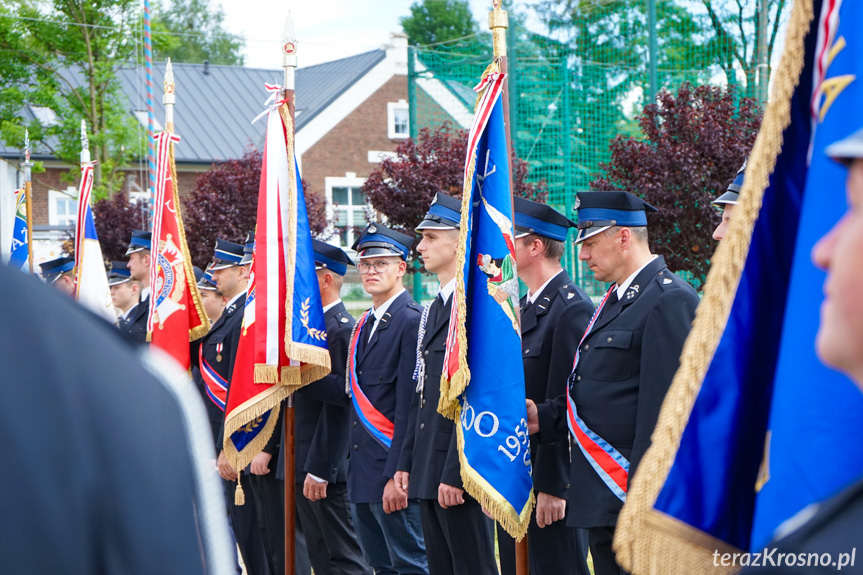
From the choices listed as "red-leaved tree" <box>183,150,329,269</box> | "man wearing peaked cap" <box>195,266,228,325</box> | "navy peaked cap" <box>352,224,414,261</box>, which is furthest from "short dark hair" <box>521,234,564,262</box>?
"red-leaved tree" <box>183,150,329,269</box>

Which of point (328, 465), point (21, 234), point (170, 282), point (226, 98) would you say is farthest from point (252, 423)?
Result: point (226, 98)

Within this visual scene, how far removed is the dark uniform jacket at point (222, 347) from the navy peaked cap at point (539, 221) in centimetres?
234

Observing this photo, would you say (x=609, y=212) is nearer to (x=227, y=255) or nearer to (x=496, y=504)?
(x=496, y=504)

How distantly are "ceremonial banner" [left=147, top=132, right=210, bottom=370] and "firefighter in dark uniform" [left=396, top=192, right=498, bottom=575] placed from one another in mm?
2178

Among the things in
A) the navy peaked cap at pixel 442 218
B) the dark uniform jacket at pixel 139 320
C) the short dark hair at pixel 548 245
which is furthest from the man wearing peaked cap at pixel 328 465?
the dark uniform jacket at pixel 139 320

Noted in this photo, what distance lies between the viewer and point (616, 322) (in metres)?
3.89

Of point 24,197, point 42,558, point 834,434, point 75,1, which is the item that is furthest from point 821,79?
point 75,1

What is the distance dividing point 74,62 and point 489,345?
676 inches

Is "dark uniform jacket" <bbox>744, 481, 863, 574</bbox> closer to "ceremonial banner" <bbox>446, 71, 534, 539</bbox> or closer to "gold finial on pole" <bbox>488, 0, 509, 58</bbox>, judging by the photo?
"ceremonial banner" <bbox>446, 71, 534, 539</bbox>

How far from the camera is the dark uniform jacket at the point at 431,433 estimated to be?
172 inches

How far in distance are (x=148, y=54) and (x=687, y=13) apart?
804 centimetres

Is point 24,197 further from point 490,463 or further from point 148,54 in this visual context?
point 490,463

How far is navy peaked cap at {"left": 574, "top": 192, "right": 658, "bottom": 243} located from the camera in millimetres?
4102

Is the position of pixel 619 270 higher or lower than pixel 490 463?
higher
